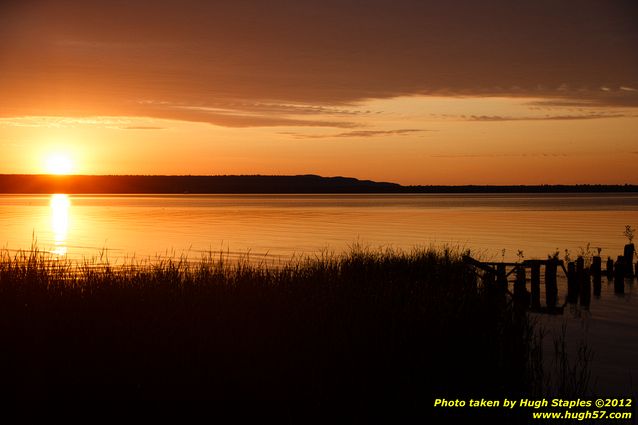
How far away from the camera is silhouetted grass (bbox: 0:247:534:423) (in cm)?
1069

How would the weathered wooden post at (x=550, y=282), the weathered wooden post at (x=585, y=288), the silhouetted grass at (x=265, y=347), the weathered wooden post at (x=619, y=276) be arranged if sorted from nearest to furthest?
the silhouetted grass at (x=265, y=347) → the weathered wooden post at (x=550, y=282) → the weathered wooden post at (x=585, y=288) → the weathered wooden post at (x=619, y=276)

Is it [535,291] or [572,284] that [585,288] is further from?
[535,291]

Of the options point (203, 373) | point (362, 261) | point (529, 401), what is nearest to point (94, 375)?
point (203, 373)

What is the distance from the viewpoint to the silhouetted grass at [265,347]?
35.1 ft

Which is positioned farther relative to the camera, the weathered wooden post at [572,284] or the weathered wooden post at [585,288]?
the weathered wooden post at [572,284]

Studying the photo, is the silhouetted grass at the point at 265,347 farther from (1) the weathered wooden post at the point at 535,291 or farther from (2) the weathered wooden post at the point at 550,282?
(2) the weathered wooden post at the point at 550,282

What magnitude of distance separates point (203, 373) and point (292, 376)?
1413mm

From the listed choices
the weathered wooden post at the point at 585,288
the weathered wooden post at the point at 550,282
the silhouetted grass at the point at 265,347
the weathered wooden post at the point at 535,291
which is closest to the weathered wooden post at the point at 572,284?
the weathered wooden post at the point at 585,288

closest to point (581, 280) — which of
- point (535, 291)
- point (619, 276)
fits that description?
point (535, 291)

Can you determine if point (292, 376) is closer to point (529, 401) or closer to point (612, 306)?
point (529, 401)

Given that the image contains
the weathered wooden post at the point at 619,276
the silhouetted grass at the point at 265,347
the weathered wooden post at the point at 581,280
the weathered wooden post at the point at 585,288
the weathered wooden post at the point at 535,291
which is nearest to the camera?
the silhouetted grass at the point at 265,347

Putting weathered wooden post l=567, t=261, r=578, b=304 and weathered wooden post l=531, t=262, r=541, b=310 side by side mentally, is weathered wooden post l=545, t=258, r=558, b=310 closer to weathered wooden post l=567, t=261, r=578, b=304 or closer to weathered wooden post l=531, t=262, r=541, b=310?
weathered wooden post l=567, t=261, r=578, b=304

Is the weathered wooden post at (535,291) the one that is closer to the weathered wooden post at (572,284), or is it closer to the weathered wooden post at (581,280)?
the weathered wooden post at (572,284)

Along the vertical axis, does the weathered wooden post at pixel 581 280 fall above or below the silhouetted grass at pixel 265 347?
below
